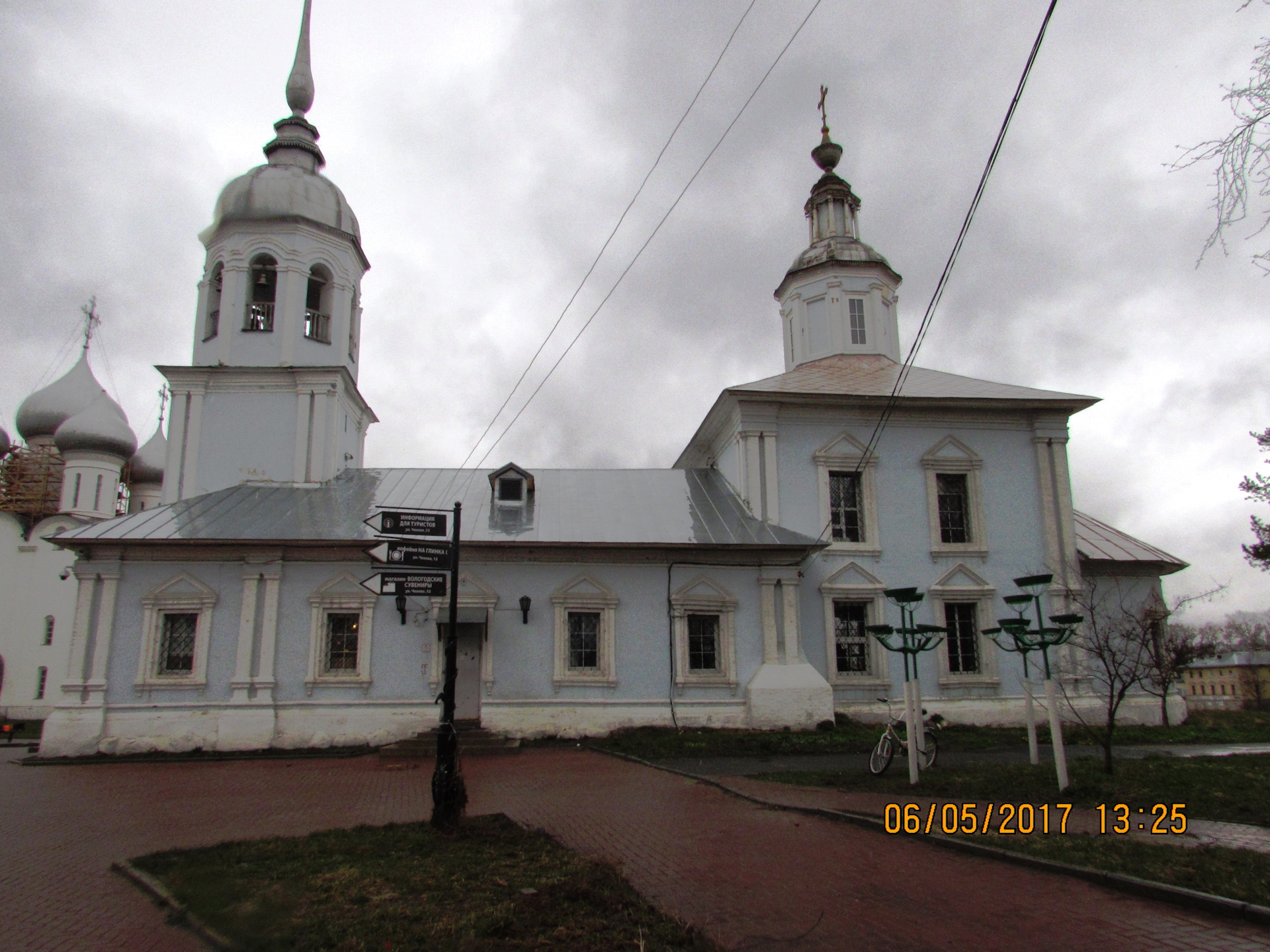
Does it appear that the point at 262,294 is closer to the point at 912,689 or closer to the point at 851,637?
the point at 851,637

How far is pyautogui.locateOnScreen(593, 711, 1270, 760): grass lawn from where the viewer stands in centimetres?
1452

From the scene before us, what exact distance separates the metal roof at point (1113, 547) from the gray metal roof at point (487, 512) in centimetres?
729

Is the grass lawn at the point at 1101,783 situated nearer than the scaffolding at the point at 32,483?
Yes

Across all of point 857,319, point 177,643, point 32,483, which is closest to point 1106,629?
point 857,319

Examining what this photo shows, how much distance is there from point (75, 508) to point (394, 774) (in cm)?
2851

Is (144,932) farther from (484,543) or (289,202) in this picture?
(289,202)

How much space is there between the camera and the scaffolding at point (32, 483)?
35.3 meters

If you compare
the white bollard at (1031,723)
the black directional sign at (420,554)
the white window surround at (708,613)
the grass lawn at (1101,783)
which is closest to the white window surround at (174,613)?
the black directional sign at (420,554)

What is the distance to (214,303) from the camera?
20531 millimetres

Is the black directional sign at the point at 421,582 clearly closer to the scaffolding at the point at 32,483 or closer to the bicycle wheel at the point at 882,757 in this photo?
the bicycle wheel at the point at 882,757

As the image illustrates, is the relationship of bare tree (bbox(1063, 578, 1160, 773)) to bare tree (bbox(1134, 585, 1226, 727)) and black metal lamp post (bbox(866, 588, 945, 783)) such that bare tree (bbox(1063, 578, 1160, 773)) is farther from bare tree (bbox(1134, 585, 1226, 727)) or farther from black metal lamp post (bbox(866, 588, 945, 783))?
black metal lamp post (bbox(866, 588, 945, 783))

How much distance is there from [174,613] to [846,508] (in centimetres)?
1460

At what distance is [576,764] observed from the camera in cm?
1355

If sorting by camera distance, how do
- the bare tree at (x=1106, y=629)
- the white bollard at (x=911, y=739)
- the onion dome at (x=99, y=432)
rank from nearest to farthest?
the white bollard at (x=911, y=739) → the bare tree at (x=1106, y=629) → the onion dome at (x=99, y=432)
